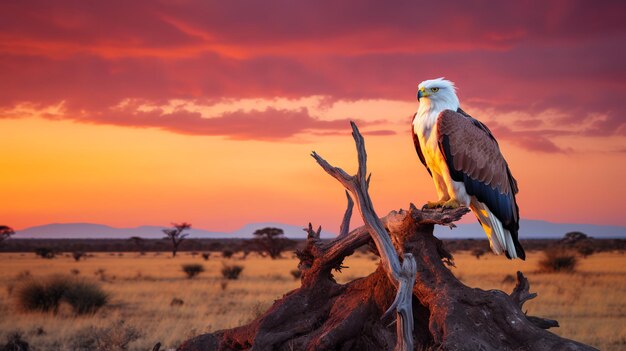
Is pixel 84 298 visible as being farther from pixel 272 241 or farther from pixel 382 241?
pixel 272 241

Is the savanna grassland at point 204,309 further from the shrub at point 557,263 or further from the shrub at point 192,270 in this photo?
the shrub at point 557,263

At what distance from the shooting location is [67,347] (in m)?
16.5

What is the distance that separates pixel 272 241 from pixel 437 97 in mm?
57750

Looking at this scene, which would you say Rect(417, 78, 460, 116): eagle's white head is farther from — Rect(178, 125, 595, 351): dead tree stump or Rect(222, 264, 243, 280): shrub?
Rect(222, 264, 243, 280): shrub

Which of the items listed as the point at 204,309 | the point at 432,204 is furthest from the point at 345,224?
the point at 204,309

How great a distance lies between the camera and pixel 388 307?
923 centimetres

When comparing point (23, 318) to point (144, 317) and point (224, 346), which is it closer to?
point (144, 317)

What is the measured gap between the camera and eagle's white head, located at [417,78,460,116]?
32.2ft

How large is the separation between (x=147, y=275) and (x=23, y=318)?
19.6m

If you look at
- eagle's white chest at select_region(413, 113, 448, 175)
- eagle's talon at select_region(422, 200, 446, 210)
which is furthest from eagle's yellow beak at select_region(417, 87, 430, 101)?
eagle's talon at select_region(422, 200, 446, 210)

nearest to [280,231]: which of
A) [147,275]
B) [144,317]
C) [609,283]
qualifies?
[147,275]

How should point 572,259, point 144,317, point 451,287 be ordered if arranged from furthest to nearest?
1. point 572,259
2. point 144,317
3. point 451,287

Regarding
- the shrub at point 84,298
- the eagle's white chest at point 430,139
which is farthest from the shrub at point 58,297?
the eagle's white chest at point 430,139

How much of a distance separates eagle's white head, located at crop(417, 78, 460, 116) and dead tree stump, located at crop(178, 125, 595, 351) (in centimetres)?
158
